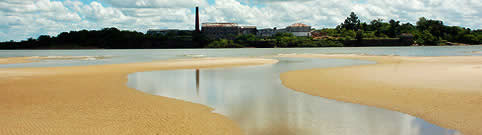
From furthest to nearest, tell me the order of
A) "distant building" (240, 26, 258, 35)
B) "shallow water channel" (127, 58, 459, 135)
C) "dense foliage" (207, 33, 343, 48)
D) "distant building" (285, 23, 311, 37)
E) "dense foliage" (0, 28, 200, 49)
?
"distant building" (240, 26, 258, 35) → "distant building" (285, 23, 311, 37) → "dense foliage" (0, 28, 200, 49) → "dense foliage" (207, 33, 343, 48) → "shallow water channel" (127, 58, 459, 135)

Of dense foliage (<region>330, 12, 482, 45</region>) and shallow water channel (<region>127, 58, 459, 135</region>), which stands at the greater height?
dense foliage (<region>330, 12, 482, 45</region>)

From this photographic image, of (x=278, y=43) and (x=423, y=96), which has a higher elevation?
(x=278, y=43)

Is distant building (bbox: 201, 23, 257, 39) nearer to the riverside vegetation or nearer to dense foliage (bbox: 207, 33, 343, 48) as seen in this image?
the riverside vegetation

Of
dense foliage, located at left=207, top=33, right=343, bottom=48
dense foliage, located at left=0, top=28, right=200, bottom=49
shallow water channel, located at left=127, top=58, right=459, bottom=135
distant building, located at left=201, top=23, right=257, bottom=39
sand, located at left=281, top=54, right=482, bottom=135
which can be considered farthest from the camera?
distant building, located at left=201, top=23, right=257, bottom=39

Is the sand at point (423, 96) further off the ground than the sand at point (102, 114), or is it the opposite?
the sand at point (423, 96)

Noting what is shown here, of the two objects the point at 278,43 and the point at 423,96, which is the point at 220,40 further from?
the point at 423,96

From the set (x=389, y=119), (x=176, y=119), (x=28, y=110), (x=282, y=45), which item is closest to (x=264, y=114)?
(x=176, y=119)

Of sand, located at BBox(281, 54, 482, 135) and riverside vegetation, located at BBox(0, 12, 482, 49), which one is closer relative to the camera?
sand, located at BBox(281, 54, 482, 135)

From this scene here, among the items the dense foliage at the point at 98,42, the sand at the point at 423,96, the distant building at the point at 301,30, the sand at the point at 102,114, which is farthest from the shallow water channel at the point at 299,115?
the distant building at the point at 301,30

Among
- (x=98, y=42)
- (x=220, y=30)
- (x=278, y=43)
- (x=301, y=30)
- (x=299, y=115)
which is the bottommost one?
(x=299, y=115)

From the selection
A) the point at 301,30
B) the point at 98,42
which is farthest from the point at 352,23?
the point at 98,42

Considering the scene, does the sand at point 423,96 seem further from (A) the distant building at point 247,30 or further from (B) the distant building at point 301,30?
(A) the distant building at point 247,30

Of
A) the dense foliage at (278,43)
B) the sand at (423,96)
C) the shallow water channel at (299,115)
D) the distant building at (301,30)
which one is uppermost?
the distant building at (301,30)

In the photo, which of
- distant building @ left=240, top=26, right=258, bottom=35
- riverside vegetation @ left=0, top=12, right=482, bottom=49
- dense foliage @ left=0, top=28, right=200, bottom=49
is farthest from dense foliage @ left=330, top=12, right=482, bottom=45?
dense foliage @ left=0, top=28, right=200, bottom=49
